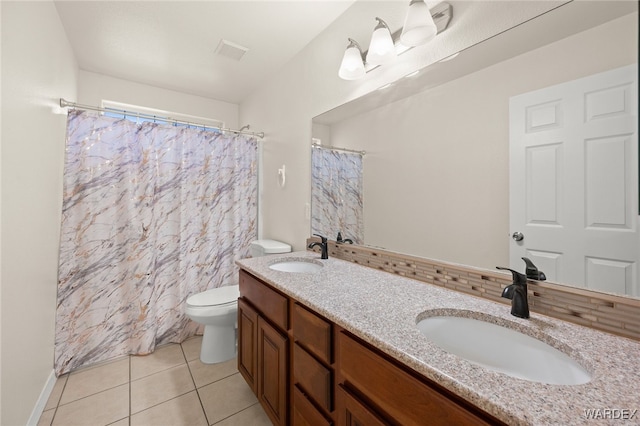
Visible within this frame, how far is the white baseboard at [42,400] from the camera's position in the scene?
1394 millimetres

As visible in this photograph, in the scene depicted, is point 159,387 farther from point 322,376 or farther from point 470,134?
point 470,134

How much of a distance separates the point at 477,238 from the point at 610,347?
0.48 m

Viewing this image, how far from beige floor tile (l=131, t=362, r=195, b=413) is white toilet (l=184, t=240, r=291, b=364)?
198mm

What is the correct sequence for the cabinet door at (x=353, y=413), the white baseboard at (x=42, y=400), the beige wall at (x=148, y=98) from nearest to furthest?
the cabinet door at (x=353, y=413) < the white baseboard at (x=42, y=400) < the beige wall at (x=148, y=98)

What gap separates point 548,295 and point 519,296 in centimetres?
12

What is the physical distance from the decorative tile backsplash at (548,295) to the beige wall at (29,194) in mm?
1770

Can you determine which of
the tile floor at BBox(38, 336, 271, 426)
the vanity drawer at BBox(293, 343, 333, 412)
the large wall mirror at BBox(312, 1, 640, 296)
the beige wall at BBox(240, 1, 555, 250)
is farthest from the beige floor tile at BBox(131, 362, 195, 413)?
the large wall mirror at BBox(312, 1, 640, 296)

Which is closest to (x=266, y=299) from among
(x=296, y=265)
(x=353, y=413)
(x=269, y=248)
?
(x=296, y=265)

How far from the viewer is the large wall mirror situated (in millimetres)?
786

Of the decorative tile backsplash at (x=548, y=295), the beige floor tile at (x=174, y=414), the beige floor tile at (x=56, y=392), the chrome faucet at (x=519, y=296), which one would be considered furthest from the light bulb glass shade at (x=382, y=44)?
the beige floor tile at (x=56, y=392)

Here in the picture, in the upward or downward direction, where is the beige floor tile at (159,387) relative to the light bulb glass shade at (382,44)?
downward

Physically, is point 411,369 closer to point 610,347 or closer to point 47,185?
point 610,347

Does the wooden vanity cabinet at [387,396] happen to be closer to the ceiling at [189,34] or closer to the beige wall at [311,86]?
the beige wall at [311,86]

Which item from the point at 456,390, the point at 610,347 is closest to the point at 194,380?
the point at 456,390
